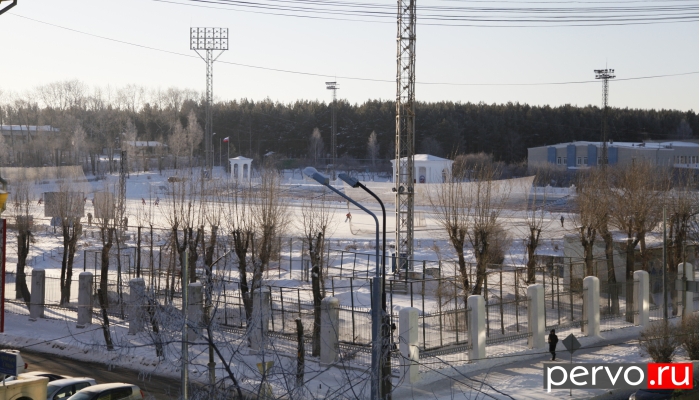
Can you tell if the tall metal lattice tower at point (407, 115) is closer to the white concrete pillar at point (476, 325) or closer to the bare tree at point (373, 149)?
the white concrete pillar at point (476, 325)

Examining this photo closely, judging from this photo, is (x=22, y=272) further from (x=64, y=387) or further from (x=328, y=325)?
(x=328, y=325)

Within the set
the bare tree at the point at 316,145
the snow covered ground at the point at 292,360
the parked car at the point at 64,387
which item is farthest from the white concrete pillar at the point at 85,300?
the bare tree at the point at 316,145

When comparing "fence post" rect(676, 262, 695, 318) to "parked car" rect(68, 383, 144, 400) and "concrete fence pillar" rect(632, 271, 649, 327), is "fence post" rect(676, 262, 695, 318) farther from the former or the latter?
"parked car" rect(68, 383, 144, 400)

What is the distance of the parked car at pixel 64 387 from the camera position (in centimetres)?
1463

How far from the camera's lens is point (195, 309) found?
19.3 meters

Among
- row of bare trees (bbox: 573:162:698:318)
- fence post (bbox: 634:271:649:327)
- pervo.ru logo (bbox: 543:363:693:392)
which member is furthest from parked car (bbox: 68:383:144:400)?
row of bare trees (bbox: 573:162:698:318)

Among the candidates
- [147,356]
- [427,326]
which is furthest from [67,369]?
[427,326]

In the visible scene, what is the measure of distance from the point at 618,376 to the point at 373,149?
2778 inches

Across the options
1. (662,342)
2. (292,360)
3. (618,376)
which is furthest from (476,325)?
(292,360)

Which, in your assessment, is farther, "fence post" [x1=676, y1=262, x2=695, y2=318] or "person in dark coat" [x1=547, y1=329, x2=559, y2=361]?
"fence post" [x1=676, y1=262, x2=695, y2=318]

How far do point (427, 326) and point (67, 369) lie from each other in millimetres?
9081

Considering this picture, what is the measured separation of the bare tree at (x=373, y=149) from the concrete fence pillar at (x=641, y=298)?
62159 mm

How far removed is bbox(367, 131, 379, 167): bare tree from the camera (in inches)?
3387

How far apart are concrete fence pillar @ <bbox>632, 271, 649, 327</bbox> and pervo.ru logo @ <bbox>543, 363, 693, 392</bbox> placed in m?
6.88
